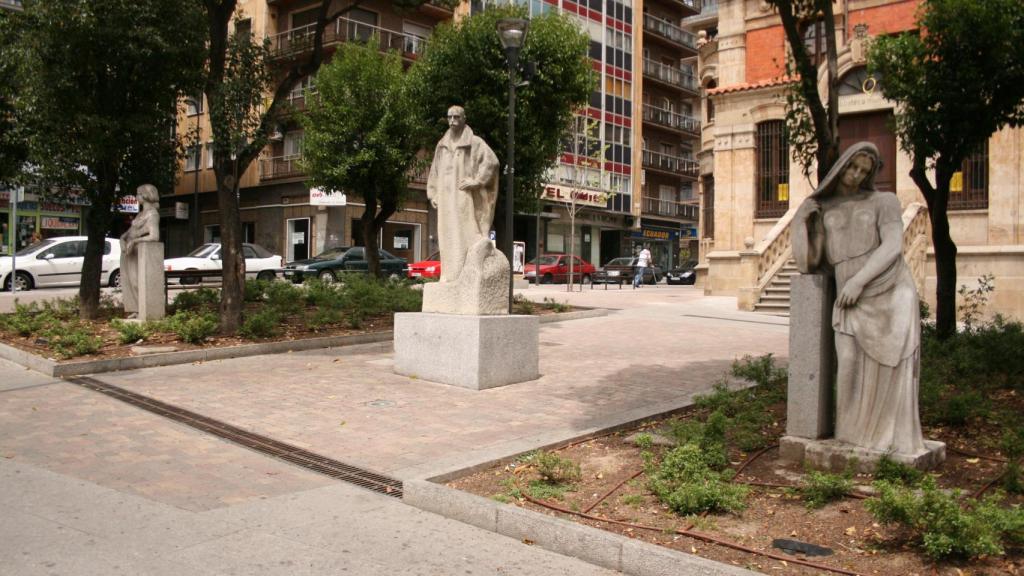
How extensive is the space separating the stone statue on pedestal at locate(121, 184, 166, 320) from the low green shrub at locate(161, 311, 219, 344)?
2.68 ft

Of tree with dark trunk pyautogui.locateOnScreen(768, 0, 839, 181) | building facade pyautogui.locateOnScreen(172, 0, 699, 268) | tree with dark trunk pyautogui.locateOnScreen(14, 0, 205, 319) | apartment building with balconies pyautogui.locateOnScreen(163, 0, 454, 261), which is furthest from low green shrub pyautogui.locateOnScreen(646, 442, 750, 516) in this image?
apartment building with balconies pyautogui.locateOnScreen(163, 0, 454, 261)

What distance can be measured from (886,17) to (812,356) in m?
21.5

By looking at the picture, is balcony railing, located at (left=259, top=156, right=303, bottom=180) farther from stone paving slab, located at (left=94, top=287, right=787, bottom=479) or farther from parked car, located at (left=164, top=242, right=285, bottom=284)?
stone paving slab, located at (left=94, top=287, right=787, bottom=479)

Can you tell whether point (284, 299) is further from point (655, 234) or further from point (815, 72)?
point (655, 234)

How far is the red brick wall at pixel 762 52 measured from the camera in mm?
25188

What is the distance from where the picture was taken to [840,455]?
5133 mm

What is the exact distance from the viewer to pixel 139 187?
43.8ft

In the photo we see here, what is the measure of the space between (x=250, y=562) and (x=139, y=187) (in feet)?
35.8

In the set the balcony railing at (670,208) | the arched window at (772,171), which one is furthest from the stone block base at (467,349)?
the balcony railing at (670,208)

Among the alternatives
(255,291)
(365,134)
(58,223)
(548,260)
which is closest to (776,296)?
(365,134)

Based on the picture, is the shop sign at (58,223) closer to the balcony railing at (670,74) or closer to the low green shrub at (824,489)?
the balcony railing at (670,74)

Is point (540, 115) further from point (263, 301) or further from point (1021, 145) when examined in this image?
point (1021, 145)

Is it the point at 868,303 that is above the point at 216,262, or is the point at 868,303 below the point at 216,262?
below

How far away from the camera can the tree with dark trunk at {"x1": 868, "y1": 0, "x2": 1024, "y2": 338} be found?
9.56 metres
